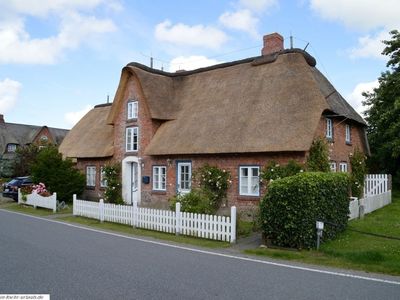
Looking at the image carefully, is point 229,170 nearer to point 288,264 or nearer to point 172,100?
point 172,100

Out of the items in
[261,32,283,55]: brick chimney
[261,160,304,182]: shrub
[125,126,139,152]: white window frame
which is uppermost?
[261,32,283,55]: brick chimney

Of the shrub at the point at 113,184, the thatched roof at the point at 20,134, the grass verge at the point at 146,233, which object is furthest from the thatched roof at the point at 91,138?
the thatched roof at the point at 20,134

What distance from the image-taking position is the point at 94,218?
56.3ft

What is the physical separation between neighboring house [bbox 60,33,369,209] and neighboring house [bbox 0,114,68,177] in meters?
34.3

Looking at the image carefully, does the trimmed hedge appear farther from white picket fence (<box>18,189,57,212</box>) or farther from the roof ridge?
white picket fence (<box>18,189,57,212</box>)

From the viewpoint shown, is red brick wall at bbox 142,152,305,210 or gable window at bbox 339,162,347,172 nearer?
red brick wall at bbox 142,152,305,210

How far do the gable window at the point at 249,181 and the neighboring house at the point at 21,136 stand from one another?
4307 centimetres

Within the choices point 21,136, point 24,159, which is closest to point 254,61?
point 24,159

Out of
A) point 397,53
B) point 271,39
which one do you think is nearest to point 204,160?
point 271,39

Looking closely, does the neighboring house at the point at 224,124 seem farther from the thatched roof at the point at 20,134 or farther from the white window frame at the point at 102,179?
the thatched roof at the point at 20,134

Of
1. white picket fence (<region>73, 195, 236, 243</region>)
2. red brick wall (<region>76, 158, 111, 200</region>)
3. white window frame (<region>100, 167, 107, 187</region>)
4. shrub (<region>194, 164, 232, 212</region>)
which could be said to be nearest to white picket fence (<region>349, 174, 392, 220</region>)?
shrub (<region>194, 164, 232, 212</region>)

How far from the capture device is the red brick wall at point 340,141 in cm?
1768

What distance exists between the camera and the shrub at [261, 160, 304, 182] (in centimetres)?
1530

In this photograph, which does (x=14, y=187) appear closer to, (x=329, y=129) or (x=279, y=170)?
(x=279, y=170)
